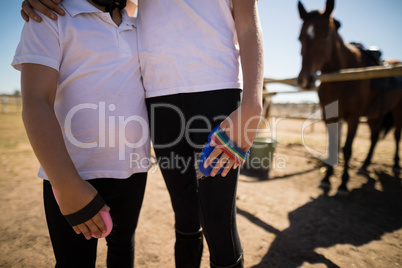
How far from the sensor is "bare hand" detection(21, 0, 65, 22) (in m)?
0.70

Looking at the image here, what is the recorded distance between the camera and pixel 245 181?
3436 mm

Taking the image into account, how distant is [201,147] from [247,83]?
0.33 metres

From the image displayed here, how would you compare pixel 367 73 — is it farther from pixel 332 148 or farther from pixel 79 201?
pixel 79 201

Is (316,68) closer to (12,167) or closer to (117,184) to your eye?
(117,184)

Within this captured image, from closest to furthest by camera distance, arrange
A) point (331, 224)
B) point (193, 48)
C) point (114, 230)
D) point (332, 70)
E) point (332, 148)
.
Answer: point (193, 48) → point (114, 230) → point (331, 224) → point (332, 70) → point (332, 148)

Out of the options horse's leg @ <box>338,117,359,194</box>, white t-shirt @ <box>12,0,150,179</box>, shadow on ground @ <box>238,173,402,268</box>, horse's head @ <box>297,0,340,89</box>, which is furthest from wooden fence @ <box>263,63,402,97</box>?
white t-shirt @ <box>12,0,150,179</box>

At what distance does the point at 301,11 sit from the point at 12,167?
215 inches

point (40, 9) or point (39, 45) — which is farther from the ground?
point (40, 9)

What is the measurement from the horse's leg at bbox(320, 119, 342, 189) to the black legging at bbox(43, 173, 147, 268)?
3.16m

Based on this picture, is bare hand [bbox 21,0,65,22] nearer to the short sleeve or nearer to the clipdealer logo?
the short sleeve

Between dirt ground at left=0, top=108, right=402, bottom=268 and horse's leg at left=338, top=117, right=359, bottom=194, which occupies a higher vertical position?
horse's leg at left=338, top=117, right=359, bottom=194

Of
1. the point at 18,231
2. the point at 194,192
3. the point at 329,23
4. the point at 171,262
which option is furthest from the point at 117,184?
the point at 329,23

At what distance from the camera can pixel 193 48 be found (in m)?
0.85

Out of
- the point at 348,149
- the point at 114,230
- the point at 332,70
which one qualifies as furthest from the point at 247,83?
the point at 348,149
